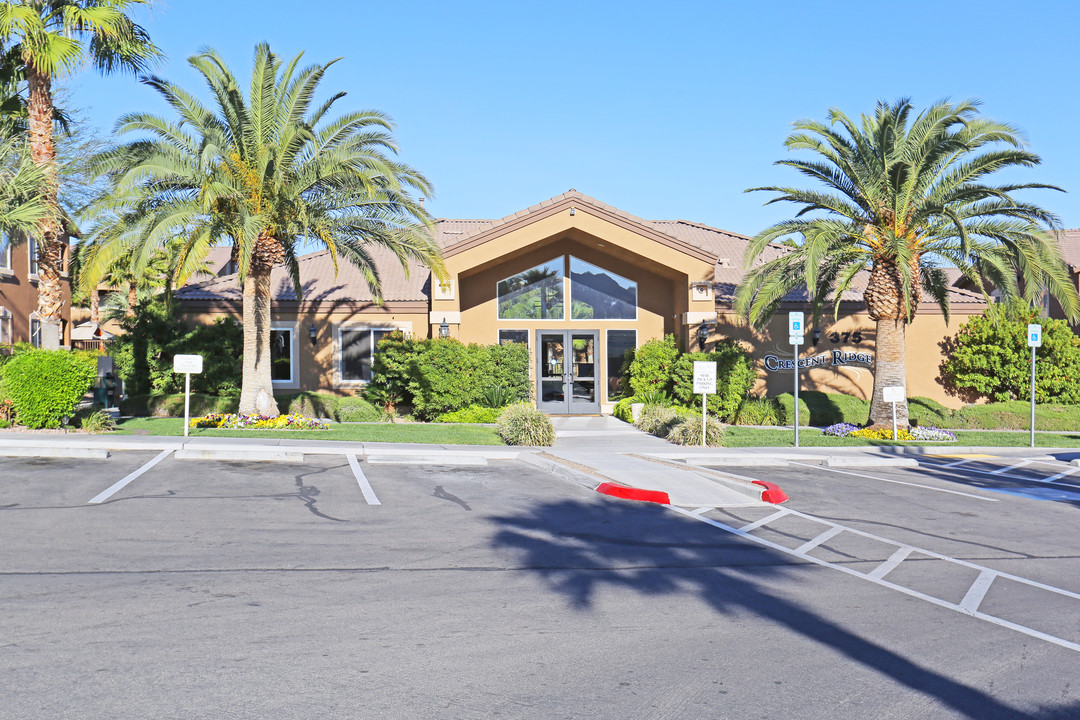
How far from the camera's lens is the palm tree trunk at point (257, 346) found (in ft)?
58.7

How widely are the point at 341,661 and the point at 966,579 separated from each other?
5.43m

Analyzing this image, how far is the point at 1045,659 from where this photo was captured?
5391 mm

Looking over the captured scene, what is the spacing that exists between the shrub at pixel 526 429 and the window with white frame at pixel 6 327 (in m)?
18.6

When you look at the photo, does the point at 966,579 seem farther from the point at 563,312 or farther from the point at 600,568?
the point at 563,312

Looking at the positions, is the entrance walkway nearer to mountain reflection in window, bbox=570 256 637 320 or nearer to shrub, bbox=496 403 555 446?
shrub, bbox=496 403 555 446

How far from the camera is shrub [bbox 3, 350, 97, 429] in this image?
1572cm

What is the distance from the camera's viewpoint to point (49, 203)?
54.3ft

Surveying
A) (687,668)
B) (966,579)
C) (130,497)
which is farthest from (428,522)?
(966,579)

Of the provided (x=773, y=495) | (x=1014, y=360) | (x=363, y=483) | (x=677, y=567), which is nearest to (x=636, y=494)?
(x=773, y=495)

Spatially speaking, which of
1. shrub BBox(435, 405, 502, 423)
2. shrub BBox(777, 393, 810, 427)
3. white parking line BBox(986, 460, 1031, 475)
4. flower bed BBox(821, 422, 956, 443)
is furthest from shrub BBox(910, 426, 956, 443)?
shrub BBox(435, 405, 502, 423)

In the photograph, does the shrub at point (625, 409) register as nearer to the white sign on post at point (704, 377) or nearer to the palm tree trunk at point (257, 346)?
the white sign on post at point (704, 377)

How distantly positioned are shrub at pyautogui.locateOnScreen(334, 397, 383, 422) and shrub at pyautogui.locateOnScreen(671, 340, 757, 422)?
8009 mm

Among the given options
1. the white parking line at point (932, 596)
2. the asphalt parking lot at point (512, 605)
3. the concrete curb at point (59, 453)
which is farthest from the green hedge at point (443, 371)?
the white parking line at point (932, 596)

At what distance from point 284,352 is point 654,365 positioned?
1053 cm
